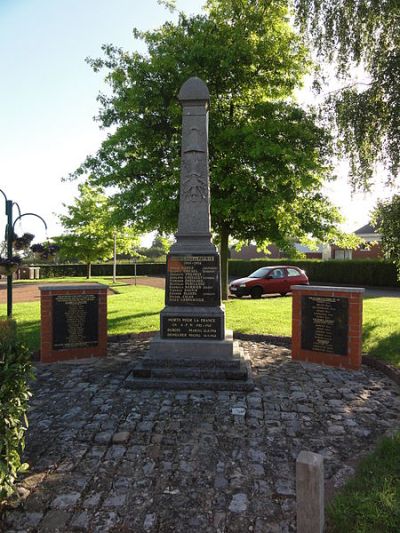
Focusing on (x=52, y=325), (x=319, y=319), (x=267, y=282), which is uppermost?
(x=267, y=282)

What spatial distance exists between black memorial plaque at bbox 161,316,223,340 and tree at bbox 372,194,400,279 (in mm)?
5850

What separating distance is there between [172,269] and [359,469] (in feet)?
13.6

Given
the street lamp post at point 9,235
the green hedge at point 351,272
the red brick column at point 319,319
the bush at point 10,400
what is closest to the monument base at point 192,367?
the red brick column at point 319,319

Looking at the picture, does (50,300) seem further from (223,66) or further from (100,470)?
(223,66)

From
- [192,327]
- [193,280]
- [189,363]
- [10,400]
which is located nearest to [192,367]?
[189,363]

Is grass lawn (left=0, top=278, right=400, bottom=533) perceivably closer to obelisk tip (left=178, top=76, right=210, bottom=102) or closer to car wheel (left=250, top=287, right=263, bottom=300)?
car wheel (left=250, top=287, right=263, bottom=300)

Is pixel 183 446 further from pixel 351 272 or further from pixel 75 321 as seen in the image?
pixel 351 272

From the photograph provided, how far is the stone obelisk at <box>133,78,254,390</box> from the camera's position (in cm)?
616

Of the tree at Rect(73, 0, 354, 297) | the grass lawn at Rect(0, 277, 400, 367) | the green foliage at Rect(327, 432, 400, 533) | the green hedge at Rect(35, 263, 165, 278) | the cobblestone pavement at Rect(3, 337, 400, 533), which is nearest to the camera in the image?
the green foliage at Rect(327, 432, 400, 533)

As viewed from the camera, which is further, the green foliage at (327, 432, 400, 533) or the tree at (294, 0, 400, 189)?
the tree at (294, 0, 400, 189)

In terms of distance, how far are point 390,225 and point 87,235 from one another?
96.1 feet

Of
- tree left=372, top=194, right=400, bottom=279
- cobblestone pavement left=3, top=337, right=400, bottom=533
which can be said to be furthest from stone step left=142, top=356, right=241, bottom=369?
tree left=372, top=194, right=400, bottom=279

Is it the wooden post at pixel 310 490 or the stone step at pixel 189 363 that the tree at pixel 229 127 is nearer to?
the stone step at pixel 189 363

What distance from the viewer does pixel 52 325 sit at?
7.37 m
